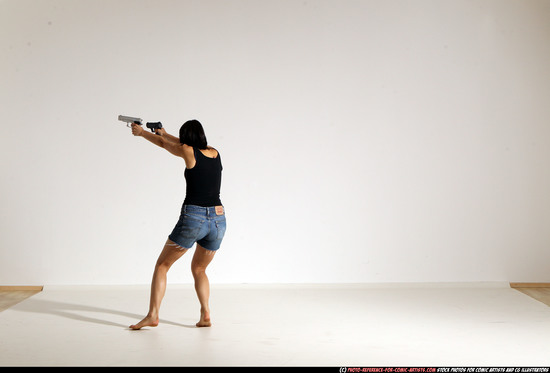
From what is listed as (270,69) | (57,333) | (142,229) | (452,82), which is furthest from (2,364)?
(452,82)

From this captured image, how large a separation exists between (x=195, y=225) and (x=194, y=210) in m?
0.09

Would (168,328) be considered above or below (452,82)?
below

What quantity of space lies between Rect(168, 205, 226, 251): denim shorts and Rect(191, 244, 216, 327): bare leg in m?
0.12

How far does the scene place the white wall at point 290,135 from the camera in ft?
17.9

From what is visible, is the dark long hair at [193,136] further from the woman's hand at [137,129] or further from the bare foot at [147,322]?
the bare foot at [147,322]

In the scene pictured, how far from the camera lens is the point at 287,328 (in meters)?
4.00

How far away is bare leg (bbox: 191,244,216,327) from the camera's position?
13.0 ft

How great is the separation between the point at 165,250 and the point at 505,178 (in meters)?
3.16

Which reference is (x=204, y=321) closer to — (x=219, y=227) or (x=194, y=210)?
(x=219, y=227)

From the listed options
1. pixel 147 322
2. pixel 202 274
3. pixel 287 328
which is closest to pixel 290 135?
pixel 202 274

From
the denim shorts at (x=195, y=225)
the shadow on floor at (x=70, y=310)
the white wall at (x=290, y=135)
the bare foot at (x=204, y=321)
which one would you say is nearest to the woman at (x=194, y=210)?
the denim shorts at (x=195, y=225)

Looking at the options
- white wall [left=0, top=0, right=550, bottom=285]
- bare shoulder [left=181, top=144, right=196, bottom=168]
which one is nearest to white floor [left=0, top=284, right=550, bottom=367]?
white wall [left=0, top=0, right=550, bottom=285]

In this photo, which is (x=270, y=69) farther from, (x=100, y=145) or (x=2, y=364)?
(x=2, y=364)

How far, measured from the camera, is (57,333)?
152 inches
